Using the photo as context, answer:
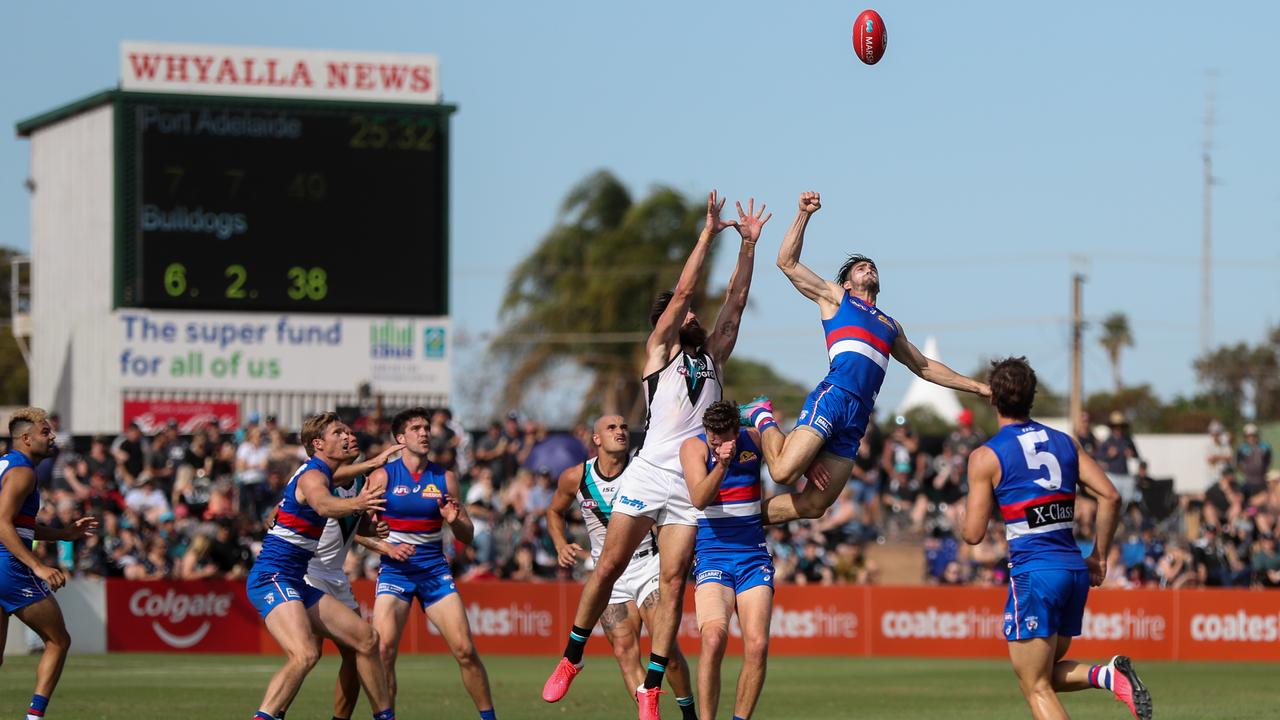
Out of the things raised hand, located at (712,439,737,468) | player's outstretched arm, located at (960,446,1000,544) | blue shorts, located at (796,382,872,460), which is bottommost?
player's outstretched arm, located at (960,446,1000,544)

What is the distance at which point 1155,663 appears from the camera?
92.4 ft

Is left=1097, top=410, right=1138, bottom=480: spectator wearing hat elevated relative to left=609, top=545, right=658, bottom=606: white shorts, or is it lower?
elevated

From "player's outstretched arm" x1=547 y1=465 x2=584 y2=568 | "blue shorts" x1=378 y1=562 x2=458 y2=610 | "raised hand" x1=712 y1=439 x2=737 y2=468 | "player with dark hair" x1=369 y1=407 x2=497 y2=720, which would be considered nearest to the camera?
"raised hand" x1=712 y1=439 x2=737 y2=468

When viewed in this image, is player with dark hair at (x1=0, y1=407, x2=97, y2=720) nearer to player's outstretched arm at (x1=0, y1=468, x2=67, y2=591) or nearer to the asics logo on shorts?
player's outstretched arm at (x1=0, y1=468, x2=67, y2=591)

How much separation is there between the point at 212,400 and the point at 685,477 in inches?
1026

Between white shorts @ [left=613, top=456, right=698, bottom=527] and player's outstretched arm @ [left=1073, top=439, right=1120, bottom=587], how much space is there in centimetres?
306

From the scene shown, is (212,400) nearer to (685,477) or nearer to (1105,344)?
(685,477)

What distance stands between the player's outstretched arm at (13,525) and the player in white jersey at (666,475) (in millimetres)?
3886

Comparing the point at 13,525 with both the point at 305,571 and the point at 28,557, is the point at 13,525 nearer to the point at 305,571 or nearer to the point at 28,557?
the point at 28,557

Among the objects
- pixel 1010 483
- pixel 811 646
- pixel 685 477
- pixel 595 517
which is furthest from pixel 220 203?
pixel 1010 483

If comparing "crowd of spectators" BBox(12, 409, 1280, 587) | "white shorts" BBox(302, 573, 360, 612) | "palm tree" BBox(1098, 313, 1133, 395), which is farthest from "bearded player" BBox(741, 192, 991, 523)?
"palm tree" BBox(1098, 313, 1133, 395)

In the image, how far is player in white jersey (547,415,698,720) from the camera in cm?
1449

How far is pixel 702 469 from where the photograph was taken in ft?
40.8

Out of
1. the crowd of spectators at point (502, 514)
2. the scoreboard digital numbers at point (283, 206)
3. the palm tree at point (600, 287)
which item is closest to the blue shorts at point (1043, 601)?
the crowd of spectators at point (502, 514)
